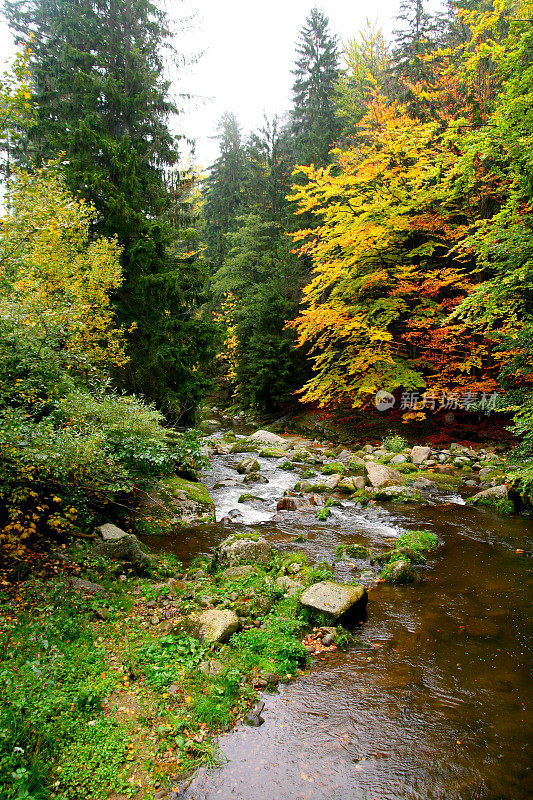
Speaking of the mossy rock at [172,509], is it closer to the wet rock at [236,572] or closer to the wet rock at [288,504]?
the wet rock at [288,504]

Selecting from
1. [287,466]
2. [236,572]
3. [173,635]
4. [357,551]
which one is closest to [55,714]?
[173,635]

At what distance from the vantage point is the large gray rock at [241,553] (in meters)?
6.71

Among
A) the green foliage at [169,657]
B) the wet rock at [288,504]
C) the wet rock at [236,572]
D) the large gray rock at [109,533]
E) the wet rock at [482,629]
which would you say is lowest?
the wet rock at [288,504]

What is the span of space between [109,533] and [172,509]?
2282 millimetres

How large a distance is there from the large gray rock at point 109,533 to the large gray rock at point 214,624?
2.41 m

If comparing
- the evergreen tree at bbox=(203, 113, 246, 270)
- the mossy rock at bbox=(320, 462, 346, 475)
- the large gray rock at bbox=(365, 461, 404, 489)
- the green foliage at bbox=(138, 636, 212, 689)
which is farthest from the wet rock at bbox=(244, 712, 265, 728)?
the evergreen tree at bbox=(203, 113, 246, 270)

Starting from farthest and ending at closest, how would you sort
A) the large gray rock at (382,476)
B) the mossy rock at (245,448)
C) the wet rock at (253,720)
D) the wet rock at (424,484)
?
the mossy rock at (245,448) < the wet rock at (424,484) < the large gray rock at (382,476) < the wet rock at (253,720)

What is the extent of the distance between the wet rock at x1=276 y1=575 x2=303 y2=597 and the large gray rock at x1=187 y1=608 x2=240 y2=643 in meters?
0.96

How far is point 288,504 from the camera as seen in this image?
401 inches

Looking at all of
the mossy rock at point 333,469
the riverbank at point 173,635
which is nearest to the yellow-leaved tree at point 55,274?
the riverbank at point 173,635

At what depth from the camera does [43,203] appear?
7.93 m

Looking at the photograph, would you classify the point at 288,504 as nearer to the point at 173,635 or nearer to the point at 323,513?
the point at 323,513

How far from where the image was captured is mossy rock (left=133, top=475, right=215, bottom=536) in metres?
8.43

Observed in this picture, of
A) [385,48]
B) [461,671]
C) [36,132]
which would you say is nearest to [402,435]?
[461,671]
